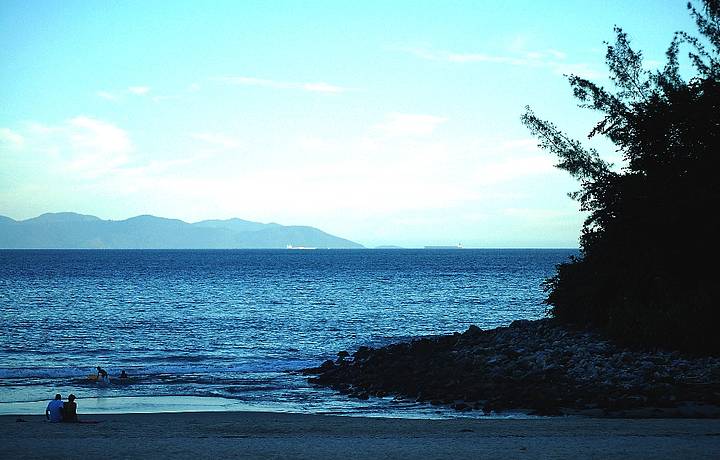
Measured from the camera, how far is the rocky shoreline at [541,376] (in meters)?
21.0

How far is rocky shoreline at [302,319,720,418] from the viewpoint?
825 inches

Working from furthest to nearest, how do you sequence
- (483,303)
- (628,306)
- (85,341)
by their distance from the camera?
(483,303), (85,341), (628,306)

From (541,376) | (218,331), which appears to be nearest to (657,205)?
(541,376)

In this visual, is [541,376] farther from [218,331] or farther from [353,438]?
[218,331]

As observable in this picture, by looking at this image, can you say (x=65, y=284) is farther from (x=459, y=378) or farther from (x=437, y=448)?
(x=437, y=448)

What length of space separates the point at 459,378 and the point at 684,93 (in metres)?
13.7

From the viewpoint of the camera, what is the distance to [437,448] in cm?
1481

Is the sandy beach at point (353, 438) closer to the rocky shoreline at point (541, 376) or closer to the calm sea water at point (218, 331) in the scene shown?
the rocky shoreline at point (541, 376)

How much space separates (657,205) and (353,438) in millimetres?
16680

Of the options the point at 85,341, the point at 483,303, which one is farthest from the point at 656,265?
the point at 483,303

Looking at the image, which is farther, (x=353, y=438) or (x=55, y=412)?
(x=55, y=412)

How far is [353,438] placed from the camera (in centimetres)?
1656

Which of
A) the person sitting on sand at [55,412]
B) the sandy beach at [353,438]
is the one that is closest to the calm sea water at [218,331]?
the sandy beach at [353,438]

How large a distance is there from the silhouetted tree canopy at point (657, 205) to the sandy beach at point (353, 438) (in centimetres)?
900
